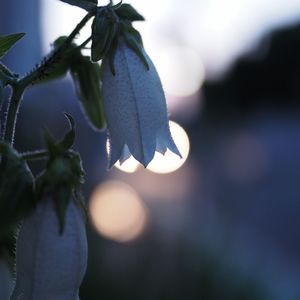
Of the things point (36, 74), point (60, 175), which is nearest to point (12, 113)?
point (36, 74)

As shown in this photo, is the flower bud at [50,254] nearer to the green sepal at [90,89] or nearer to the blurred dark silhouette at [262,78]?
the green sepal at [90,89]

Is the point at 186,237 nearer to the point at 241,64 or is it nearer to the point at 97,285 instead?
the point at 97,285

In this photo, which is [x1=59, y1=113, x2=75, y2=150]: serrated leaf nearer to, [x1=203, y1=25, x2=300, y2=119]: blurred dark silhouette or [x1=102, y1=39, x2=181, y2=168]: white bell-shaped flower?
[x1=102, y1=39, x2=181, y2=168]: white bell-shaped flower

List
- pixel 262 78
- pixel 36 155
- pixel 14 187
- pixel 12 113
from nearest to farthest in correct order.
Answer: pixel 14 187, pixel 36 155, pixel 12 113, pixel 262 78

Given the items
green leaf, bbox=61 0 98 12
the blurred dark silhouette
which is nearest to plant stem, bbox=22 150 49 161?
green leaf, bbox=61 0 98 12

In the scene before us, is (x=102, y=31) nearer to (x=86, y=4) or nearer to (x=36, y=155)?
(x=86, y=4)

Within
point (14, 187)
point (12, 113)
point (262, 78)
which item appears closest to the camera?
point (14, 187)

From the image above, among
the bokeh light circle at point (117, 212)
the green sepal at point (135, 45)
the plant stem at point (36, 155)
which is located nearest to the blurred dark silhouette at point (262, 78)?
the bokeh light circle at point (117, 212)
